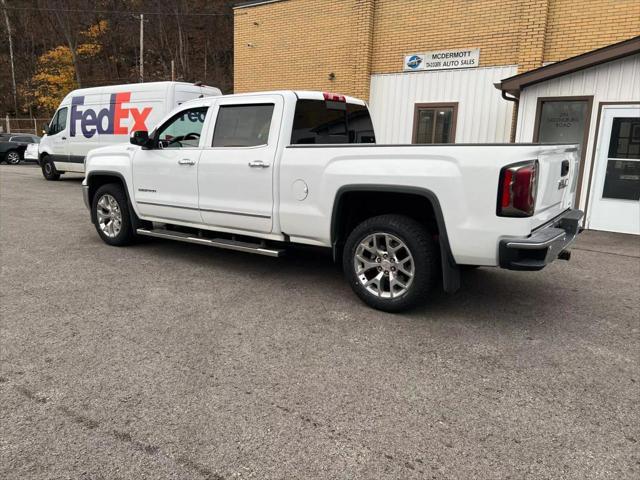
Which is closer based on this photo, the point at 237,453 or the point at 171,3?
the point at 237,453

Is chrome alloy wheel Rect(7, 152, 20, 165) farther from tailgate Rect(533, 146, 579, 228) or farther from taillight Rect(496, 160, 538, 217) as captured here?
taillight Rect(496, 160, 538, 217)

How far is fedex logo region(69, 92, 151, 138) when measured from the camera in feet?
→ 40.5

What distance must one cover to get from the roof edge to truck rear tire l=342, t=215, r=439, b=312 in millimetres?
6215

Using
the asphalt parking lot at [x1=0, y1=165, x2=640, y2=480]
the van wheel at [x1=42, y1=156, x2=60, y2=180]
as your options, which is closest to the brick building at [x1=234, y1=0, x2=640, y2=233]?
the asphalt parking lot at [x1=0, y1=165, x2=640, y2=480]

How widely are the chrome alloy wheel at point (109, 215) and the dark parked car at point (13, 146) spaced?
67.2 feet

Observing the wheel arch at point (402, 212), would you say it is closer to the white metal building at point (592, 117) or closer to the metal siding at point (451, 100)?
the white metal building at point (592, 117)

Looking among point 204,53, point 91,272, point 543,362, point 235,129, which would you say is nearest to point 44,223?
point 91,272

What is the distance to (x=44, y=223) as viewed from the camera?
8.67 metres

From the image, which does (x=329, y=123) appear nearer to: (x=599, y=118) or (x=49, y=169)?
(x=599, y=118)

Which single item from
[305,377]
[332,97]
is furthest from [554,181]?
[305,377]

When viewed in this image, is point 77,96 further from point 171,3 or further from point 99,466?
point 171,3

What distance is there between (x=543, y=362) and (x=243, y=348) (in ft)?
7.15

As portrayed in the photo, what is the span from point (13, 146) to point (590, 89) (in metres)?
24.7

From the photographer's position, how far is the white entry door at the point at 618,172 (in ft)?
28.5
